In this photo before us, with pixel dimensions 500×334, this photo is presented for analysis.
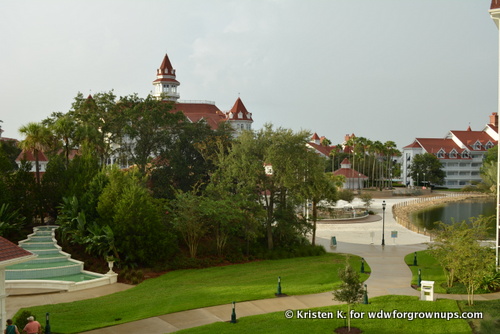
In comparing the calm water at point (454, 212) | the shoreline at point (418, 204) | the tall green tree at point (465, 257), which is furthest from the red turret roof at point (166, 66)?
the tall green tree at point (465, 257)

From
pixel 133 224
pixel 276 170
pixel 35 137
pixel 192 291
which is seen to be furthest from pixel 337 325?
pixel 35 137

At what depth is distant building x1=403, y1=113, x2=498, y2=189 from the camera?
124500 millimetres

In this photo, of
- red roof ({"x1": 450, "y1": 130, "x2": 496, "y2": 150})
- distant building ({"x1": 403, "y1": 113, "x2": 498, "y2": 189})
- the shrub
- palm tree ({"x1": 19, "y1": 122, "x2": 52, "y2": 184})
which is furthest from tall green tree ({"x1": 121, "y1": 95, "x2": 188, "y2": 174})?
red roof ({"x1": 450, "y1": 130, "x2": 496, "y2": 150})

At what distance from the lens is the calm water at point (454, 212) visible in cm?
6378

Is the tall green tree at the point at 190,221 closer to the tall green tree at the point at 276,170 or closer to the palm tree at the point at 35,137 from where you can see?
the tall green tree at the point at 276,170

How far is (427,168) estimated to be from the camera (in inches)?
4569

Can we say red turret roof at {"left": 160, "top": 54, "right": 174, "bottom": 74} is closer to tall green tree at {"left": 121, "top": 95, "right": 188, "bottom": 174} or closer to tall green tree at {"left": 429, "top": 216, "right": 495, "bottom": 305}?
tall green tree at {"left": 121, "top": 95, "right": 188, "bottom": 174}

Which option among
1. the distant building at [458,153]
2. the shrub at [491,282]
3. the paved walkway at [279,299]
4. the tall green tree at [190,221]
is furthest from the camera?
the distant building at [458,153]

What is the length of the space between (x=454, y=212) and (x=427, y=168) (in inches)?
1682

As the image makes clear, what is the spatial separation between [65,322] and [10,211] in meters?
17.6

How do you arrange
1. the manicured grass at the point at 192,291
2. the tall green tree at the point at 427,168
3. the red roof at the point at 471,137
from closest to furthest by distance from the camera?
the manicured grass at the point at 192,291
the tall green tree at the point at 427,168
the red roof at the point at 471,137

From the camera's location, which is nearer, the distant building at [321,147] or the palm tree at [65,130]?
the palm tree at [65,130]

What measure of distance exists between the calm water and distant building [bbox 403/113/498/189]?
3144cm

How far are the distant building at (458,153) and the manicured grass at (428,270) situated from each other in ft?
314
